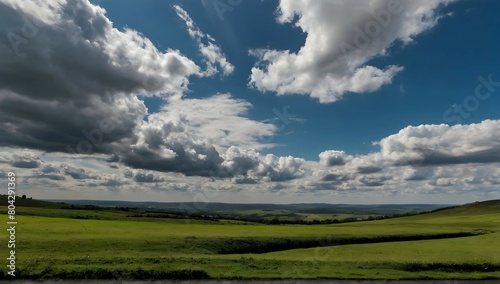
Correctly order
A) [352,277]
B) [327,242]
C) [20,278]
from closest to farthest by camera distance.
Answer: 1. [20,278]
2. [352,277]
3. [327,242]

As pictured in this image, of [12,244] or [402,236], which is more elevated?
[12,244]

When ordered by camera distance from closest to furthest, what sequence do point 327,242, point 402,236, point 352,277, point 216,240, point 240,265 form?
point 352,277 → point 240,265 → point 216,240 → point 327,242 → point 402,236

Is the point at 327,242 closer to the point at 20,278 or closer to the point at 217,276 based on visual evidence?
the point at 217,276

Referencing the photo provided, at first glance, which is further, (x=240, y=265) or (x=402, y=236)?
(x=402, y=236)

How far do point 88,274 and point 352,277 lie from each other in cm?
2049

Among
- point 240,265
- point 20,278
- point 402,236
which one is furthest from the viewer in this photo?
point 402,236

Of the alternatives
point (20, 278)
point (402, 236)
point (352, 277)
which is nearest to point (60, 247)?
point (20, 278)

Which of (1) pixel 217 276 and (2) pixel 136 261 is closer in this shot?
(1) pixel 217 276

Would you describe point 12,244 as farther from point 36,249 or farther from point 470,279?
point 470,279

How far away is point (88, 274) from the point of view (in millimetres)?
24500

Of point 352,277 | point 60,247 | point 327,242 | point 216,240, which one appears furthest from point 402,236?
point 60,247

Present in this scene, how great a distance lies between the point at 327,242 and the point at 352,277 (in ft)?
104

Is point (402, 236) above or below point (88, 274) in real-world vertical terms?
below

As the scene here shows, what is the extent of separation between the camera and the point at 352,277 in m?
25.4
